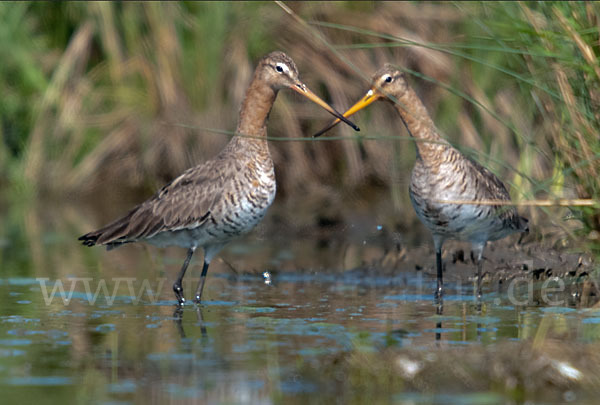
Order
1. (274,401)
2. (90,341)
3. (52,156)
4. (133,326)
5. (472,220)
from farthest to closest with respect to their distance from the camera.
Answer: (52,156)
(472,220)
(133,326)
(90,341)
(274,401)

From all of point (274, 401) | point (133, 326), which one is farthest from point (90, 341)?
point (274, 401)

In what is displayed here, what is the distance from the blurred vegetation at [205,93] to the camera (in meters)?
12.3

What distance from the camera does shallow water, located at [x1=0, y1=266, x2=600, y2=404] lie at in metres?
4.57

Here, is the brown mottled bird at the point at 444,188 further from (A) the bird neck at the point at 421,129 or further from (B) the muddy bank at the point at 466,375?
(B) the muddy bank at the point at 466,375

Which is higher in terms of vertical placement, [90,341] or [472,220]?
[472,220]

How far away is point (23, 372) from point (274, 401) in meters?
1.25

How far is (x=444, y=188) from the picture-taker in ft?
24.2

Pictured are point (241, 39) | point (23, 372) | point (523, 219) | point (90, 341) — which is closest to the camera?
point (23, 372)

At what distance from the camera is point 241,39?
12.7m

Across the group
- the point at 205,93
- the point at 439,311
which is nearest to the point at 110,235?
the point at 439,311

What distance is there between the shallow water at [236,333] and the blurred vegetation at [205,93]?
13.5 ft

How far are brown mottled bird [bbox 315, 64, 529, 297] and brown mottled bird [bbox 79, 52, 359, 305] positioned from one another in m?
0.48

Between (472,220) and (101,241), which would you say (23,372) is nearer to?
(101,241)

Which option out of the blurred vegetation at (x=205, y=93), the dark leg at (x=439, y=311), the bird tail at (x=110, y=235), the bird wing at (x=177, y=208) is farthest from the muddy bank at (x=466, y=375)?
the blurred vegetation at (x=205, y=93)
